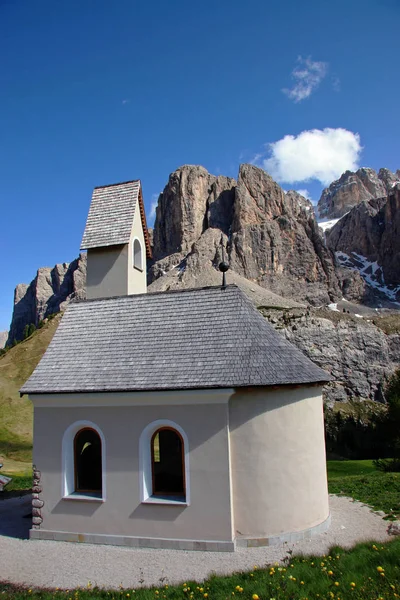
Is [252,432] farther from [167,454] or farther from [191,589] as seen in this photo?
[167,454]

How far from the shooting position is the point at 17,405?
54375mm

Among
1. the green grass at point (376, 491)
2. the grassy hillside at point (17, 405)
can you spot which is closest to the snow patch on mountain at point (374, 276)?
the grassy hillside at point (17, 405)

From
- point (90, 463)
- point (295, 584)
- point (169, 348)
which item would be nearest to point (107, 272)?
point (169, 348)

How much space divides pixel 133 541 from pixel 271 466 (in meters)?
4.46

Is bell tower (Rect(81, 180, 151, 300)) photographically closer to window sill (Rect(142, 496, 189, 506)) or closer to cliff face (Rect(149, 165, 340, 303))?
window sill (Rect(142, 496, 189, 506))

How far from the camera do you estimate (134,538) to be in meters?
12.3

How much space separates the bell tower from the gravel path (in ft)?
29.2

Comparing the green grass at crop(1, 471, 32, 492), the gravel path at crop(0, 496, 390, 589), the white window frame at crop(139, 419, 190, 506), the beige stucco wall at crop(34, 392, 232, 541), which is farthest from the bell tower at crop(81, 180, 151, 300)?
the green grass at crop(1, 471, 32, 492)

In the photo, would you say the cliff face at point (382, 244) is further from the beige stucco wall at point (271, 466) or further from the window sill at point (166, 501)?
the window sill at point (166, 501)

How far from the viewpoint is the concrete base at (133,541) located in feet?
38.1

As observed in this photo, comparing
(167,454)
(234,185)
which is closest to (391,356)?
(167,454)

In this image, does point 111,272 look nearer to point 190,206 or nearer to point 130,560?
point 130,560

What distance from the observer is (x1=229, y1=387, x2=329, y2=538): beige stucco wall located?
11.9 m

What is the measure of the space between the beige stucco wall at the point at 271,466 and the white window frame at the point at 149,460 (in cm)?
132
